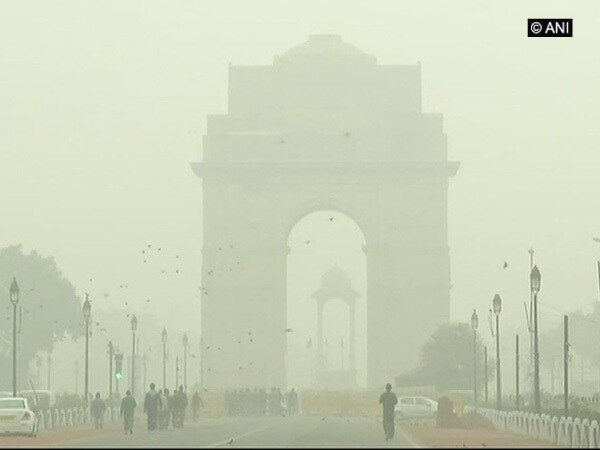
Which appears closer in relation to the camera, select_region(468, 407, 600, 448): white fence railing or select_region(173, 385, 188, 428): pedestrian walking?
select_region(468, 407, 600, 448): white fence railing

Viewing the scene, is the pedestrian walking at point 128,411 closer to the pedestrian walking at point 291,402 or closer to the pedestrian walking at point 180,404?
the pedestrian walking at point 180,404

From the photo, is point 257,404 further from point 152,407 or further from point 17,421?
point 17,421

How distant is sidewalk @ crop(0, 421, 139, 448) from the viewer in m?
47.5

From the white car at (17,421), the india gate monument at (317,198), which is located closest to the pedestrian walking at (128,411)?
the white car at (17,421)

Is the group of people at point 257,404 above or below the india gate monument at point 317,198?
below

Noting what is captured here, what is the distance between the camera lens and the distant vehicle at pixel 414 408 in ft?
266

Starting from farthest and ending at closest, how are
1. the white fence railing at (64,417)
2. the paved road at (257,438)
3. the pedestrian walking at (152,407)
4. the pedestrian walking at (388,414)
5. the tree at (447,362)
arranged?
the tree at (447,362) < the white fence railing at (64,417) < the pedestrian walking at (152,407) < the pedestrian walking at (388,414) < the paved road at (257,438)

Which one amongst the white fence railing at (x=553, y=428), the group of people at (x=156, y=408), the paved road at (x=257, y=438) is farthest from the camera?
the group of people at (x=156, y=408)

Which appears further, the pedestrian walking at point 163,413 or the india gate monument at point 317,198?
the india gate monument at point 317,198

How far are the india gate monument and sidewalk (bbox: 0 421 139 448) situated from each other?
180 ft

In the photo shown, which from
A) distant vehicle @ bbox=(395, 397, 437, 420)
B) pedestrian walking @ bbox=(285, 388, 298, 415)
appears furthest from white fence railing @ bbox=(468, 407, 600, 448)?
pedestrian walking @ bbox=(285, 388, 298, 415)

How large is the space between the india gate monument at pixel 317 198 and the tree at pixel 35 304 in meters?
12.6

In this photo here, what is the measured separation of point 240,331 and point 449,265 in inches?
516

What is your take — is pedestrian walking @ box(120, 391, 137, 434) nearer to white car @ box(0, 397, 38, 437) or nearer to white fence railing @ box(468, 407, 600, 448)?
white car @ box(0, 397, 38, 437)
